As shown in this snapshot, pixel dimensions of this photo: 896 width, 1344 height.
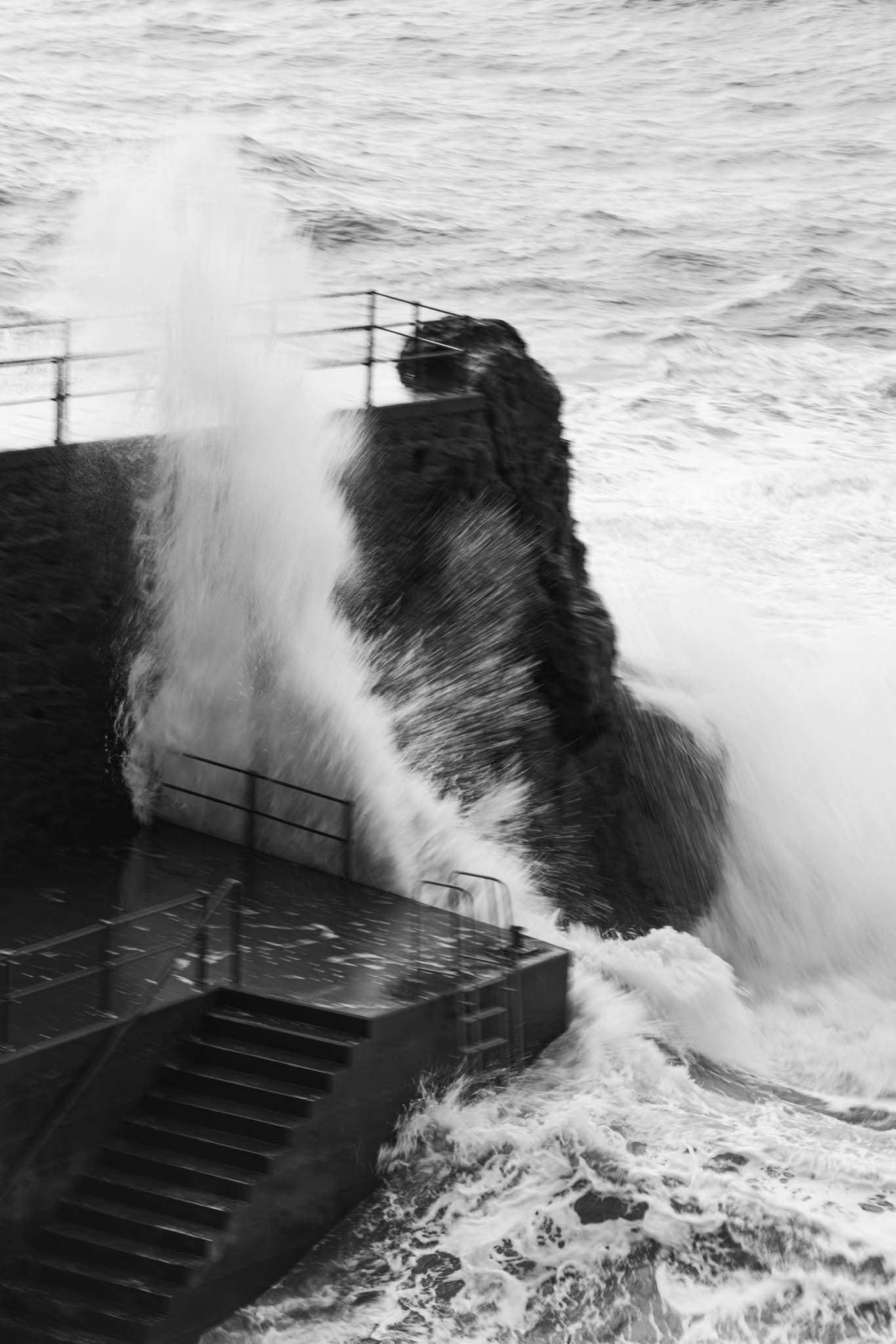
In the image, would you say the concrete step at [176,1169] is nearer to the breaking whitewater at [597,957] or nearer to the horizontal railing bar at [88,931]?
the breaking whitewater at [597,957]

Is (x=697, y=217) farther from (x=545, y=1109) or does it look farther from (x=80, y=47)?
(x=545, y=1109)

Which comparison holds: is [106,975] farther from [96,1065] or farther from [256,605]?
[256,605]

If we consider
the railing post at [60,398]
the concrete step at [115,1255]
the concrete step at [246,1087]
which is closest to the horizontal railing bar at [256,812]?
the railing post at [60,398]

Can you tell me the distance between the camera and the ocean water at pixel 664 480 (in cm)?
1070

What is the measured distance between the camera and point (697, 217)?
42594 mm

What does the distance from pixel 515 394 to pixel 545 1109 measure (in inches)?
316

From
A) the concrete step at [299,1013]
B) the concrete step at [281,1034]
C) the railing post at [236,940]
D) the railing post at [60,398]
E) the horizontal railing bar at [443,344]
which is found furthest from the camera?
the horizontal railing bar at [443,344]

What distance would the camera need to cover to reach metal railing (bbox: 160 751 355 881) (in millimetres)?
14562

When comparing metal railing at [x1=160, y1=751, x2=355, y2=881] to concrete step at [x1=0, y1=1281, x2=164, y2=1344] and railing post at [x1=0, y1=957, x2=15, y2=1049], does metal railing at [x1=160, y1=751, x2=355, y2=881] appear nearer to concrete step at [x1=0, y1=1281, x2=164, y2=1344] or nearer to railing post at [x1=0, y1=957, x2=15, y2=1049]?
railing post at [x1=0, y1=957, x2=15, y2=1049]

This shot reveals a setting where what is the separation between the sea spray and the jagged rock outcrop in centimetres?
39

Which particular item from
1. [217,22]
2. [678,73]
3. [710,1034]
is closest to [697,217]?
[678,73]

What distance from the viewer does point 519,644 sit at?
1675 centimetres

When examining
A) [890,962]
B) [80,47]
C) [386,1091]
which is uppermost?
[80,47]

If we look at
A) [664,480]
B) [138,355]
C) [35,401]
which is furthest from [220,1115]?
[664,480]
